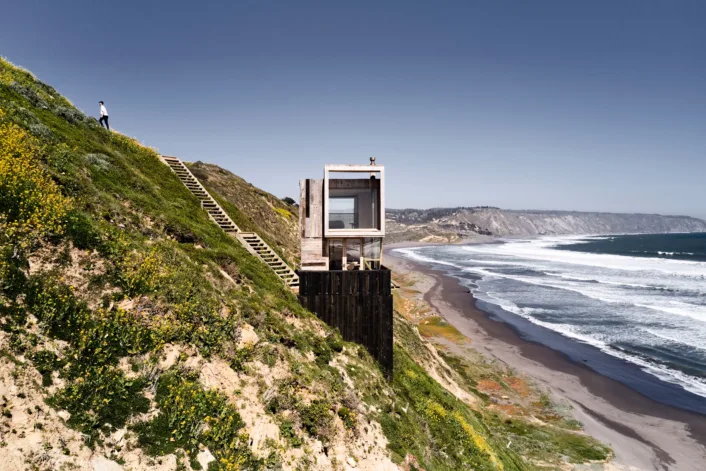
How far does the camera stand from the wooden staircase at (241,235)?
23688mm

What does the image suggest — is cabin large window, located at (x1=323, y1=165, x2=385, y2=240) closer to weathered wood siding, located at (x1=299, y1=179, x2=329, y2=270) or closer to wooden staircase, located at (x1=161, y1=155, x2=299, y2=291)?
weathered wood siding, located at (x1=299, y1=179, x2=329, y2=270)

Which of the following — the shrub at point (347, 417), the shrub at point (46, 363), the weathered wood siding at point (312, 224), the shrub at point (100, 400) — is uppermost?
the weathered wood siding at point (312, 224)

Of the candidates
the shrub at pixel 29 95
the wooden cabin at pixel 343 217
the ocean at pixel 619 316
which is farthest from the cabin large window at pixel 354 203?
the ocean at pixel 619 316

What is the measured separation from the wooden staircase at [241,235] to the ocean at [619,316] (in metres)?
32.3

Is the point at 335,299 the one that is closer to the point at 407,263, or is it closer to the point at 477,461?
the point at 477,461

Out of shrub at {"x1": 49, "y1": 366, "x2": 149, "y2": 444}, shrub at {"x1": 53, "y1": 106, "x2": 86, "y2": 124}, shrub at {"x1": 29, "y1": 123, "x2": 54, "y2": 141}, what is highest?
shrub at {"x1": 53, "y1": 106, "x2": 86, "y2": 124}

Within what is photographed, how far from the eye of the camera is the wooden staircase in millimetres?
23688

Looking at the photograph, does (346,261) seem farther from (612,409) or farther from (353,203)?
(612,409)

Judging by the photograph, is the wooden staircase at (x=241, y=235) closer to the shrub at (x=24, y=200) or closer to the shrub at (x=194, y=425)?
the shrub at (x=24, y=200)

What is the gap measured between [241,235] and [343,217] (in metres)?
11.4

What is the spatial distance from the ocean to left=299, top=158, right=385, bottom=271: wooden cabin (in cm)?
3157

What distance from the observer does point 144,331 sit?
1023 cm

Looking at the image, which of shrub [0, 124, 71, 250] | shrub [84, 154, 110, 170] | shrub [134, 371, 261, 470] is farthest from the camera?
shrub [84, 154, 110, 170]

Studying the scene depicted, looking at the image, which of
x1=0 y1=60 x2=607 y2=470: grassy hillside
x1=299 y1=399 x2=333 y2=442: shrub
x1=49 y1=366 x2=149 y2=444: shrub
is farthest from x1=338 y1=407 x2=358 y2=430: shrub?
x1=49 y1=366 x2=149 y2=444: shrub
